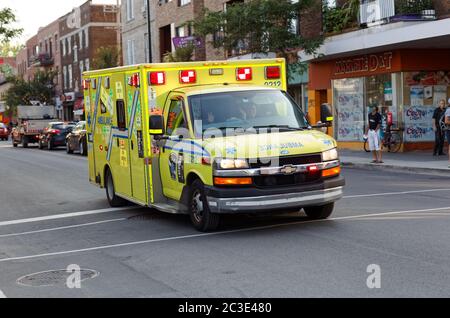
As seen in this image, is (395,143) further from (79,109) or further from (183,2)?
(79,109)

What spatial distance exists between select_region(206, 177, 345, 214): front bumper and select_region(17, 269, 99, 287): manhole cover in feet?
6.79

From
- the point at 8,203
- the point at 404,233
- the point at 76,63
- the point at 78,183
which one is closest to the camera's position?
the point at 404,233

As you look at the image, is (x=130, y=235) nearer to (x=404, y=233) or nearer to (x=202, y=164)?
(x=202, y=164)

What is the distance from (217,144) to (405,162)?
12076 mm

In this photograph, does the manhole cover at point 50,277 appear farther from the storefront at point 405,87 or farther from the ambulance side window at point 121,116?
the storefront at point 405,87

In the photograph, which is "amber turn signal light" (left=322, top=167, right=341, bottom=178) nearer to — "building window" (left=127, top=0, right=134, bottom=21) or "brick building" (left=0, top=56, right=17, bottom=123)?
"building window" (left=127, top=0, right=134, bottom=21)

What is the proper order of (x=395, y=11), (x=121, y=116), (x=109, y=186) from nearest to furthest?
(x=121, y=116) → (x=109, y=186) → (x=395, y=11)

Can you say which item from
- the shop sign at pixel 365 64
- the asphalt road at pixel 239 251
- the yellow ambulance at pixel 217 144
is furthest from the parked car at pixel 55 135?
the yellow ambulance at pixel 217 144

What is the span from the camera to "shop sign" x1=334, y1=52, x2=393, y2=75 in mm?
25391

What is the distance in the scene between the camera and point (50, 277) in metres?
7.54

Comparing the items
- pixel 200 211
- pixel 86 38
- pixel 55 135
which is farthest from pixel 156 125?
pixel 86 38

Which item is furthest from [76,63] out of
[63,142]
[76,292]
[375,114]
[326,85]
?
[76,292]

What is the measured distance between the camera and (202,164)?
943 cm
